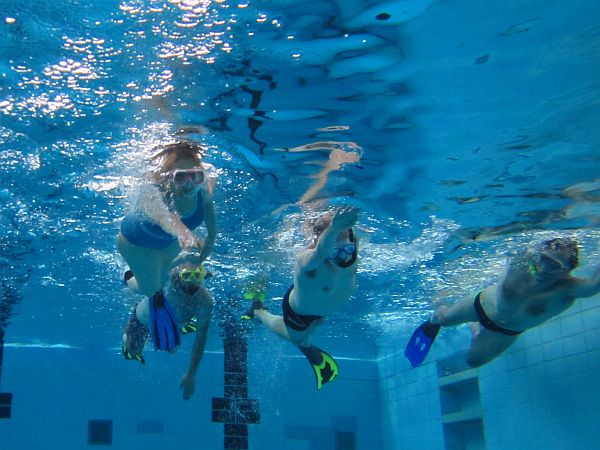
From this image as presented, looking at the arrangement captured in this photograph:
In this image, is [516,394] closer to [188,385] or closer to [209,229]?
[188,385]

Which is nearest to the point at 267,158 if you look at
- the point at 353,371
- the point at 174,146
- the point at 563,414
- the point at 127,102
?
the point at 174,146

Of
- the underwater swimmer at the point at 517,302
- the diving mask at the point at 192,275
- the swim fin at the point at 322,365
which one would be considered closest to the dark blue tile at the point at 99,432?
the swim fin at the point at 322,365

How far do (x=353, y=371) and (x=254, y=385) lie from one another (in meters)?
4.22

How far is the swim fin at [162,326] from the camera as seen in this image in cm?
789

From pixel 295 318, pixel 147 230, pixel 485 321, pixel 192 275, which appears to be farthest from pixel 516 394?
pixel 147 230

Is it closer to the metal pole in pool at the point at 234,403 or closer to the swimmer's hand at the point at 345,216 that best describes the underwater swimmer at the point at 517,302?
the swimmer's hand at the point at 345,216

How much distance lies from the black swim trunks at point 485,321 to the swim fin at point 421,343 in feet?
2.85

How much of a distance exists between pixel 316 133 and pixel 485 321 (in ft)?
16.2

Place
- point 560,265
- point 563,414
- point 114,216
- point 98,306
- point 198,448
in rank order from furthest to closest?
1. point 198,448
2. point 98,306
3. point 563,414
4. point 114,216
5. point 560,265

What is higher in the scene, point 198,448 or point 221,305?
point 221,305

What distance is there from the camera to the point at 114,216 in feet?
36.1

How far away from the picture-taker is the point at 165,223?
291 inches

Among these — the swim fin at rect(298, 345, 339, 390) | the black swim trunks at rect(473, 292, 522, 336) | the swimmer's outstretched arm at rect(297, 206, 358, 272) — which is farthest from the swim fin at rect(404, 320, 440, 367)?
the swimmer's outstretched arm at rect(297, 206, 358, 272)

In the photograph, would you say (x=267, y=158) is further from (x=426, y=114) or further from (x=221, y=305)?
(x=221, y=305)
